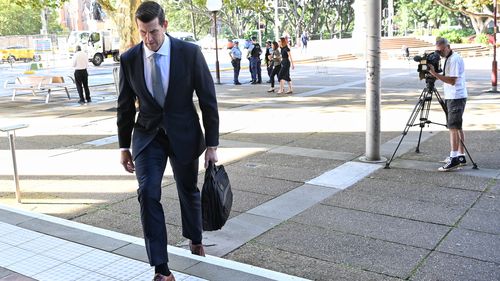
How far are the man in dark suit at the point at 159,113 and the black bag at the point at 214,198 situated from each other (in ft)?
0.44

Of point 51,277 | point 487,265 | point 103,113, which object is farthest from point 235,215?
point 103,113

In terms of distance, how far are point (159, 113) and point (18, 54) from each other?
1919 inches

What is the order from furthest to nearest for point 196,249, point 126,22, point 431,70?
1. point 126,22
2. point 431,70
3. point 196,249

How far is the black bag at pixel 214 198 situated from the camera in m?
3.87

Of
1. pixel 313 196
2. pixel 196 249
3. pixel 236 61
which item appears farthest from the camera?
pixel 236 61

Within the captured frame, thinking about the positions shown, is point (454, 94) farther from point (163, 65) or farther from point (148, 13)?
point (148, 13)

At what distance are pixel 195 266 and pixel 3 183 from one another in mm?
4385

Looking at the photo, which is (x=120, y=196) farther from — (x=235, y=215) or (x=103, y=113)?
(x=103, y=113)

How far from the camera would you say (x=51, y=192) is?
22.3 feet

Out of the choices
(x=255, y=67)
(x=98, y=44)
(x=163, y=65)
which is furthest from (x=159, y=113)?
(x=98, y=44)

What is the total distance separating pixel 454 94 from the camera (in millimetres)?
7152

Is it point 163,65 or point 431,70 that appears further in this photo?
point 431,70

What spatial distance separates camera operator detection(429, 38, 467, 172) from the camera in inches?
280

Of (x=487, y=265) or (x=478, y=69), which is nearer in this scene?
(x=487, y=265)
